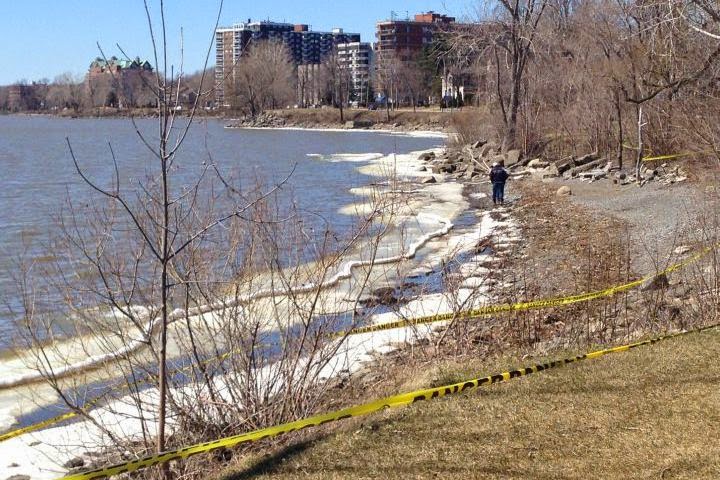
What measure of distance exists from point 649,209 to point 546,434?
17973 millimetres

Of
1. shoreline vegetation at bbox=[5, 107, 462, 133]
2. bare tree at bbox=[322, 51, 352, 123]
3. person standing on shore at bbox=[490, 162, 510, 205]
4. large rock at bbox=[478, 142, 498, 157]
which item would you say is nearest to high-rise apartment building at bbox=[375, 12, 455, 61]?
bare tree at bbox=[322, 51, 352, 123]

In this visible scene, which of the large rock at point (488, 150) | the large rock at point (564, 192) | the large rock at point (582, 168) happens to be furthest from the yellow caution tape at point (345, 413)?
the large rock at point (488, 150)

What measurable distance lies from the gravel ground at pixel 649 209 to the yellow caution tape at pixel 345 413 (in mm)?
7457

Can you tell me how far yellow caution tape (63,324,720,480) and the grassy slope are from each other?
0.09 metres

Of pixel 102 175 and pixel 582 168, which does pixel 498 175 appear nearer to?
pixel 582 168

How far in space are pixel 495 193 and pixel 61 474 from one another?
2213cm

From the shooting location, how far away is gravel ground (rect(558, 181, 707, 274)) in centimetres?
1655

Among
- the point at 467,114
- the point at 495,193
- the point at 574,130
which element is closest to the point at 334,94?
the point at 467,114

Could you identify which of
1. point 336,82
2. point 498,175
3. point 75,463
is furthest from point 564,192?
point 336,82

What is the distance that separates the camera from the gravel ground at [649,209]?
16547mm

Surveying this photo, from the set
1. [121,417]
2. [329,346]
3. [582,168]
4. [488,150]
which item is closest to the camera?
[329,346]

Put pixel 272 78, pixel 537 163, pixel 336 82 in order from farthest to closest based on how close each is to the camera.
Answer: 1. pixel 336 82
2. pixel 272 78
3. pixel 537 163

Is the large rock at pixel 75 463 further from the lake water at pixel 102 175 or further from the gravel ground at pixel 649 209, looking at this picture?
the gravel ground at pixel 649 209

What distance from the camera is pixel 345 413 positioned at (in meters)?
A: 6.26
